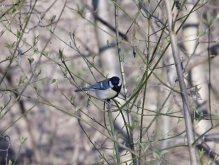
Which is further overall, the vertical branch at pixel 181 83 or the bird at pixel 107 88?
the bird at pixel 107 88

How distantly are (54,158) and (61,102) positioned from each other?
44.5 inches

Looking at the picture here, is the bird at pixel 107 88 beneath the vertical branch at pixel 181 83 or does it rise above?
above

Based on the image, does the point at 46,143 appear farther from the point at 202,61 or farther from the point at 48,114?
the point at 202,61

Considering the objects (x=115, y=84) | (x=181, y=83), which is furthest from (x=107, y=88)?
(x=181, y=83)

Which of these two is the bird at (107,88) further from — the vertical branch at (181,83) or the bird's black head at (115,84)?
the vertical branch at (181,83)

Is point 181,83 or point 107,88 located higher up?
point 107,88

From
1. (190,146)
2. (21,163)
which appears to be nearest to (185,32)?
(190,146)

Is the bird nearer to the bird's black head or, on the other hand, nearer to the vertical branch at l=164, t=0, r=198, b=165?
the bird's black head

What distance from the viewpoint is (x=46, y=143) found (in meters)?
7.04

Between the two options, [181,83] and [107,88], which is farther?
[107,88]

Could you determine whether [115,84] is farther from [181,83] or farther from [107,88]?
[181,83]

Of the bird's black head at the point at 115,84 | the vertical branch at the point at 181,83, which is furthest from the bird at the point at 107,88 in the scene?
the vertical branch at the point at 181,83

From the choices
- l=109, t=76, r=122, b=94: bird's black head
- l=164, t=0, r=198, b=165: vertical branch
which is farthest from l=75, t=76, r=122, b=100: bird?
l=164, t=0, r=198, b=165: vertical branch

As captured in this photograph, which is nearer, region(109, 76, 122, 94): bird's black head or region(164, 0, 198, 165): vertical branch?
region(164, 0, 198, 165): vertical branch
